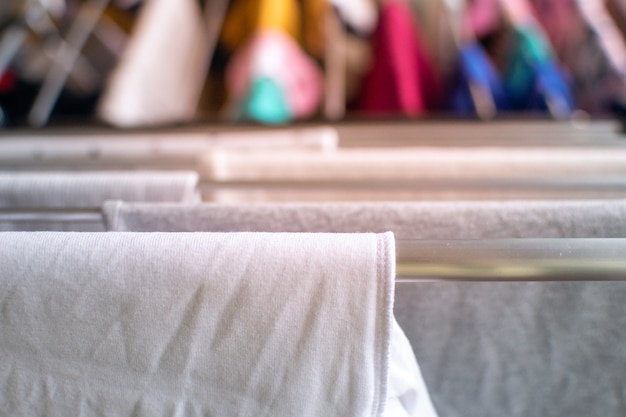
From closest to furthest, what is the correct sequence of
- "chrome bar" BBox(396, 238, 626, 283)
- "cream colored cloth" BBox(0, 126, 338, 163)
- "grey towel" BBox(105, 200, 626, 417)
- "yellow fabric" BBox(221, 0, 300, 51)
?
"chrome bar" BBox(396, 238, 626, 283)
"grey towel" BBox(105, 200, 626, 417)
"cream colored cloth" BBox(0, 126, 338, 163)
"yellow fabric" BBox(221, 0, 300, 51)

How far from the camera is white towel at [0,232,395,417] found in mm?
284

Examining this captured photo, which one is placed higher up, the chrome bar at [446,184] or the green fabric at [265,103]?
the chrome bar at [446,184]

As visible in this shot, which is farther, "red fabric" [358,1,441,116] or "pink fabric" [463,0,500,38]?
"pink fabric" [463,0,500,38]

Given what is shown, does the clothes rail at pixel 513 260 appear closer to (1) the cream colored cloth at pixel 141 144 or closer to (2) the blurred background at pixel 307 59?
(1) the cream colored cloth at pixel 141 144

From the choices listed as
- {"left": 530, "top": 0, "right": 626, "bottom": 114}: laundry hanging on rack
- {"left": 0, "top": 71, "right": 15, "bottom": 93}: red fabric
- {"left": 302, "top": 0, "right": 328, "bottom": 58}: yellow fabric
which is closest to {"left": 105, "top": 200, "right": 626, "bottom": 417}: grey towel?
{"left": 530, "top": 0, "right": 626, "bottom": 114}: laundry hanging on rack

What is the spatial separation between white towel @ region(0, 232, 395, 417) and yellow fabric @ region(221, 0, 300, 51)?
80cm

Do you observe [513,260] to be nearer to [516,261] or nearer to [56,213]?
[516,261]

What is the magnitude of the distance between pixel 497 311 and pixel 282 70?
72cm

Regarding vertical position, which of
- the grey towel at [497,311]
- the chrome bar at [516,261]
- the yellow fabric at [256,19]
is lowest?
the grey towel at [497,311]

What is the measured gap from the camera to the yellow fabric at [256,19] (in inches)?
39.9

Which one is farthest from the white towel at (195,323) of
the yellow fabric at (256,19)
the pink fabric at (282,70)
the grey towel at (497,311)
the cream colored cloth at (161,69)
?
the yellow fabric at (256,19)

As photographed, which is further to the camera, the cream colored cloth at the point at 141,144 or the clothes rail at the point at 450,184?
the cream colored cloth at the point at 141,144

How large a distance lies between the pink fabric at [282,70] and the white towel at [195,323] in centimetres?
64

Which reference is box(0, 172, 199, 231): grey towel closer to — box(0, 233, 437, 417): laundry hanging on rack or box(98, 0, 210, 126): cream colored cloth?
box(0, 233, 437, 417): laundry hanging on rack
